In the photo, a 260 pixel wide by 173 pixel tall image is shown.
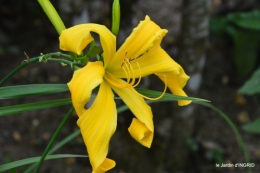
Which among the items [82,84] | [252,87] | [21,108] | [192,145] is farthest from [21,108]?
[192,145]

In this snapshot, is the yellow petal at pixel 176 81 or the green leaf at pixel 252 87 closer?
the yellow petal at pixel 176 81

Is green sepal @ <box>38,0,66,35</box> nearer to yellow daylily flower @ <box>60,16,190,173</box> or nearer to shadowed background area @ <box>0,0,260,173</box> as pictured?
yellow daylily flower @ <box>60,16,190,173</box>

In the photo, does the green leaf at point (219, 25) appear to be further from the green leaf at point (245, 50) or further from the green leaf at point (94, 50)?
the green leaf at point (94, 50)

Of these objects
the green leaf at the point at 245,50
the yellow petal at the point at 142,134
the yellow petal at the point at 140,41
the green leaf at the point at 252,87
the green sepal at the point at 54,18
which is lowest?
the yellow petal at the point at 142,134

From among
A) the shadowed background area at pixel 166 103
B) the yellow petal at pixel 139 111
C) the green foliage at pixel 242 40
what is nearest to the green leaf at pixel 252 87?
the shadowed background area at pixel 166 103

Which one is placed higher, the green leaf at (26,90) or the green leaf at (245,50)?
the green leaf at (245,50)

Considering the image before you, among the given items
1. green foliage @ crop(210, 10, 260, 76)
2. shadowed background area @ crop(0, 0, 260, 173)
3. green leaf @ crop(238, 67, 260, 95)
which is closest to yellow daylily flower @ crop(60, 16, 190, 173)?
green leaf @ crop(238, 67, 260, 95)
